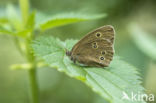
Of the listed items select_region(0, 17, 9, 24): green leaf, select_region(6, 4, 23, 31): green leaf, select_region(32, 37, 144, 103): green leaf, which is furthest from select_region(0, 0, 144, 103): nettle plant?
select_region(0, 17, 9, 24): green leaf

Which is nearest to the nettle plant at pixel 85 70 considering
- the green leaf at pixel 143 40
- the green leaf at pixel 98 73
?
the green leaf at pixel 98 73

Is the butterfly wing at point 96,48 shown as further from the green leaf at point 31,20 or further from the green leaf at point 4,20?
the green leaf at point 4,20

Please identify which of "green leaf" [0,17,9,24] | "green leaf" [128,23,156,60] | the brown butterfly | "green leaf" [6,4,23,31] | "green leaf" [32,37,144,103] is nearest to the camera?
Result: "green leaf" [32,37,144,103]

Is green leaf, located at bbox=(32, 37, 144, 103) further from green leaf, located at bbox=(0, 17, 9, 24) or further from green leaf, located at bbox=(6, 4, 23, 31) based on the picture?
green leaf, located at bbox=(0, 17, 9, 24)

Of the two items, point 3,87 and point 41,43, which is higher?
point 41,43

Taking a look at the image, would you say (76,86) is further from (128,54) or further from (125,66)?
(125,66)

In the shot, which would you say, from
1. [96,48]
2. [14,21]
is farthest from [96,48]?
[14,21]

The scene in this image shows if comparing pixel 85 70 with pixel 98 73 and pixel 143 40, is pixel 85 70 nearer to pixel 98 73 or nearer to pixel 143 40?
pixel 98 73

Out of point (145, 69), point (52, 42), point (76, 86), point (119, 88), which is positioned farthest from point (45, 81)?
point (119, 88)
